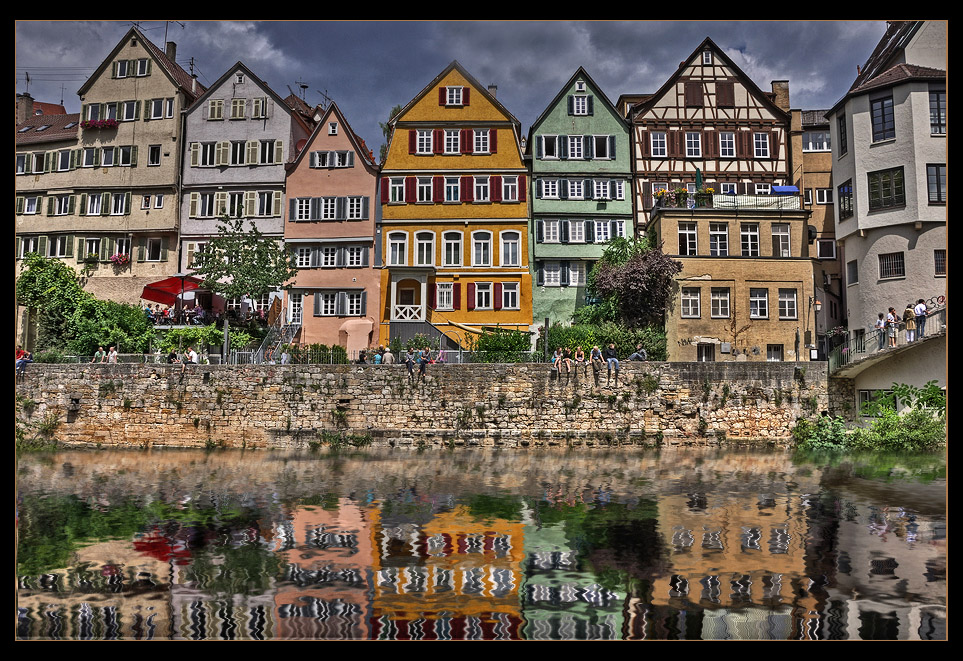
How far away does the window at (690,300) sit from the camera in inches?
1278

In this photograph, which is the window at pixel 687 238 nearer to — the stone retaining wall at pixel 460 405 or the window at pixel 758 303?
the window at pixel 758 303

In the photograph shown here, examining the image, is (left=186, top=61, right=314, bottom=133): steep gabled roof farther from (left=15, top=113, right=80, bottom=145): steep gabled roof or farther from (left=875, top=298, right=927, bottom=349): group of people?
(left=875, top=298, right=927, bottom=349): group of people

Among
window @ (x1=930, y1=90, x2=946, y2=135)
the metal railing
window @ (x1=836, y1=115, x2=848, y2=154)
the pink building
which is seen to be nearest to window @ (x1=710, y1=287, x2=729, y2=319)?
the metal railing

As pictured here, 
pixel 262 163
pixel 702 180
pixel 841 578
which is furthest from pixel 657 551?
pixel 262 163

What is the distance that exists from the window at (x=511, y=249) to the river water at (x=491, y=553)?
16549 millimetres

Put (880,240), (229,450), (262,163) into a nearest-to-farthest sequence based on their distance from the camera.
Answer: (229,450), (880,240), (262,163)

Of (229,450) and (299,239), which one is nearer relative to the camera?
(229,450)

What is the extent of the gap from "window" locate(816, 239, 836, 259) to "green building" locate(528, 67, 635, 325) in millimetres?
9780

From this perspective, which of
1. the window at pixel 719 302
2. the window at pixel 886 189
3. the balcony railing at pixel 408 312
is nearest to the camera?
the window at pixel 886 189

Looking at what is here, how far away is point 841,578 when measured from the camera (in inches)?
446

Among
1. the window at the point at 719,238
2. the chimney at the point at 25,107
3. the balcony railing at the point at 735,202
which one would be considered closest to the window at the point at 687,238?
the window at the point at 719,238

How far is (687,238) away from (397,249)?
14776 mm

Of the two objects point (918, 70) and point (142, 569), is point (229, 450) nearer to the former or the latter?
point (142, 569)

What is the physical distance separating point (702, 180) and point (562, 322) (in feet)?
34.8
